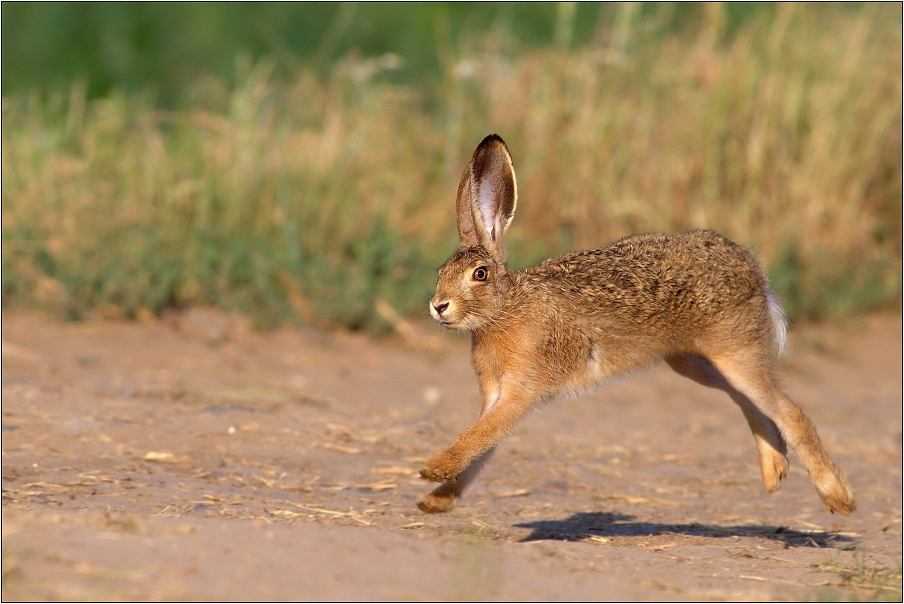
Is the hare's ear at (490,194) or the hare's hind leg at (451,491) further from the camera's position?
the hare's ear at (490,194)

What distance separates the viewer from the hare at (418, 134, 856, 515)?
4883 mm

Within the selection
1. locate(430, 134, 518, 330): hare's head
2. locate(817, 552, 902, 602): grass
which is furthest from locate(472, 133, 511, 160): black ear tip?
locate(817, 552, 902, 602): grass

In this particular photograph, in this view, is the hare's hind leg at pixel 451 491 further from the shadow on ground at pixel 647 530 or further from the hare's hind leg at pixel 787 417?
the hare's hind leg at pixel 787 417

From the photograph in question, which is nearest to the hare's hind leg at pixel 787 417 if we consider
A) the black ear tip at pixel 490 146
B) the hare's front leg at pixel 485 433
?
the hare's front leg at pixel 485 433

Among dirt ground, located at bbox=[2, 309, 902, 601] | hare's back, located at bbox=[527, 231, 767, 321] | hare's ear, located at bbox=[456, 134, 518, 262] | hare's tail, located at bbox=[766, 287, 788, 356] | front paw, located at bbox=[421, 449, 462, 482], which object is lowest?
dirt ground, located at bbox=[2, 309, 902, 601]

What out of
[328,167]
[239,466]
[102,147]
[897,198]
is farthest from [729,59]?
[239,466]

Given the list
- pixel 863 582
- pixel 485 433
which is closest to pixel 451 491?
pixel 485 433

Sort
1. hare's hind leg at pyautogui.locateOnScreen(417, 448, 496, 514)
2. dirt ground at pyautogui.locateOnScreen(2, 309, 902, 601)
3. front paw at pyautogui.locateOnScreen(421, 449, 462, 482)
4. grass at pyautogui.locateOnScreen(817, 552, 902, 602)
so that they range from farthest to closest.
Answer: hare's hind leg at pyautogui.locateOnScreen(417, 448, 496, 514) → front paw at pyautogui.locateOnScreen(421, 449, 462, 482) → grass at pyautogui.locateOnScreen(817, 552, 902, 602) → dirt ground at pyautogui.locateOnScreen(2, 309, 902, 601)

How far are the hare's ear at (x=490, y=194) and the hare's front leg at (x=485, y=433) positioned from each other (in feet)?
2.02

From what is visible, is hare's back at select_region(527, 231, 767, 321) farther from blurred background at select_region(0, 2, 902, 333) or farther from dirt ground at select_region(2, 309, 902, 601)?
blurred background at select_region(0, 2, 902, 333)

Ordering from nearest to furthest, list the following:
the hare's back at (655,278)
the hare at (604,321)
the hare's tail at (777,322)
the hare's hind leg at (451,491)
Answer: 1. the hare's hind leg at (451,491)
2. the hare at (604,321)
3. the hare's back at (655,278)
4. the hare's tail at (777,322)

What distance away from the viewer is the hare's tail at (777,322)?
5621 mm

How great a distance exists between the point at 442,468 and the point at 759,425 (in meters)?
1.86

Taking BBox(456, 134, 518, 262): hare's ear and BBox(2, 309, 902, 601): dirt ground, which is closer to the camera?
BBox(2, 309, 902, 601): dirt ground
